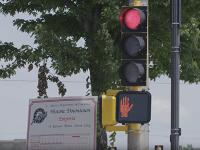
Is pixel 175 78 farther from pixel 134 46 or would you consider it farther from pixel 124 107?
pixel 124 107

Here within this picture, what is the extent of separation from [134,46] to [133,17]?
0.46 meters

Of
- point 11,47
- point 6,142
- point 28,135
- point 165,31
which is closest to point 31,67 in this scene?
point 11,47

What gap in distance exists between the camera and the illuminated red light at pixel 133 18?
11141 millimetres

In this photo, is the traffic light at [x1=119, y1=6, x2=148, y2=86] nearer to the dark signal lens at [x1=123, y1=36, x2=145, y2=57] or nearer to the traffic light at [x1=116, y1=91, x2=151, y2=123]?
the dark signal lens at [x1=123, y1=36, x2=145, y2=57]

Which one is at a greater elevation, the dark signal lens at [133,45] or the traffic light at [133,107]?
the dark signal lens at [133,45]

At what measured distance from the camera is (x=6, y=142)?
3578 centimetres

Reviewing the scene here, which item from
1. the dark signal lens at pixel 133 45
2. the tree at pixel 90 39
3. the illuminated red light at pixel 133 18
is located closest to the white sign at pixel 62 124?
the dark signal lens at pixel 133 45

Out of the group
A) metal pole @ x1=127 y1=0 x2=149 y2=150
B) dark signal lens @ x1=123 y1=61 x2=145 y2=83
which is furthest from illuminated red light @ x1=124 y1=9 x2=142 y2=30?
metal pole @ x1=127 y1=0 x2=149 y2=150

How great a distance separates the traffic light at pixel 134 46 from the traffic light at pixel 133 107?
28 cm

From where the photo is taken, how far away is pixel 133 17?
36.6 ft

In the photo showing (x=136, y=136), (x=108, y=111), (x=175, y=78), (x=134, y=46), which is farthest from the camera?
(x=175, y=78)

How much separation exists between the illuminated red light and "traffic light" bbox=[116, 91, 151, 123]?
3.81 feet

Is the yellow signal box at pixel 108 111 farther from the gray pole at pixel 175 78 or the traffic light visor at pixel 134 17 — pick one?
the gray pole at pixel 175 78

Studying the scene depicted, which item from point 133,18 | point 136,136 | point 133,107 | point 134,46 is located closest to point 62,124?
point 136,136
